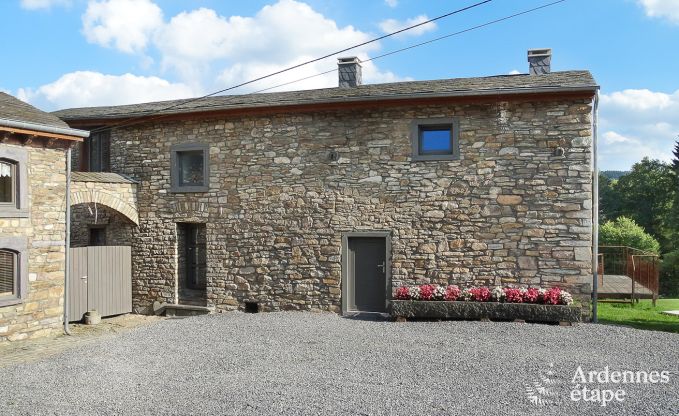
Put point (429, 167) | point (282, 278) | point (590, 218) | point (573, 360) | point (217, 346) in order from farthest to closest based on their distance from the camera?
point (282, 278)
point (429, 167)
point (590, 218)
point (217, 346)
point (573, 360)

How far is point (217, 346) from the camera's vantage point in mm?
8484

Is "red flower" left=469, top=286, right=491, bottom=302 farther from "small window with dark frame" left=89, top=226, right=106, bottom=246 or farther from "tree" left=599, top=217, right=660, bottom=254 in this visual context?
"tree" left=599, top=217, right=660, bottom=254

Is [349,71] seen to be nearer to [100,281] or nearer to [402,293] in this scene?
[402,293]

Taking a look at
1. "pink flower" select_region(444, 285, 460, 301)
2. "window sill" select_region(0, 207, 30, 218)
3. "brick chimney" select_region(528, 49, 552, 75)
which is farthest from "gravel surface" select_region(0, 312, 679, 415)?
"brick chimney" select_region(528, 49, 552, 75)

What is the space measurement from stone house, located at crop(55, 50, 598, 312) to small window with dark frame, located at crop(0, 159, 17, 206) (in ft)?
11.3

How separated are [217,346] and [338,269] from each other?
11.7ft

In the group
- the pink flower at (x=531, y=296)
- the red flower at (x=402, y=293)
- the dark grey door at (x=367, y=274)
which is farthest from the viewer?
the dark grey door at (x=367, y=274)

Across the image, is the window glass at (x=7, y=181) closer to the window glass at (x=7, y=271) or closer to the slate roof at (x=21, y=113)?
the slate roof at (x=21, y=113)

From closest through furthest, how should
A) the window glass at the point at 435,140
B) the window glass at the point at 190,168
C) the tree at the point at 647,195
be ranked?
the window glass at the point at 435,140 → the window glass at the point at 190,168 → the tree at the point at 647,195

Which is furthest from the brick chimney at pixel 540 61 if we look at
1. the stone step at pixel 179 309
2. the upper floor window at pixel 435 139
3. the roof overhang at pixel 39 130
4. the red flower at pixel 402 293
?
the roof overhang at pixel 39 130

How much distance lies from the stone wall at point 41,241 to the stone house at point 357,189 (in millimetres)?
2586

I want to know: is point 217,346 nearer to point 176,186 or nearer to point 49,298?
point 49,298

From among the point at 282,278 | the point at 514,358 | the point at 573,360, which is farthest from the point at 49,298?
the point at 573,360

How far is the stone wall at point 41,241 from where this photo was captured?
961cm
